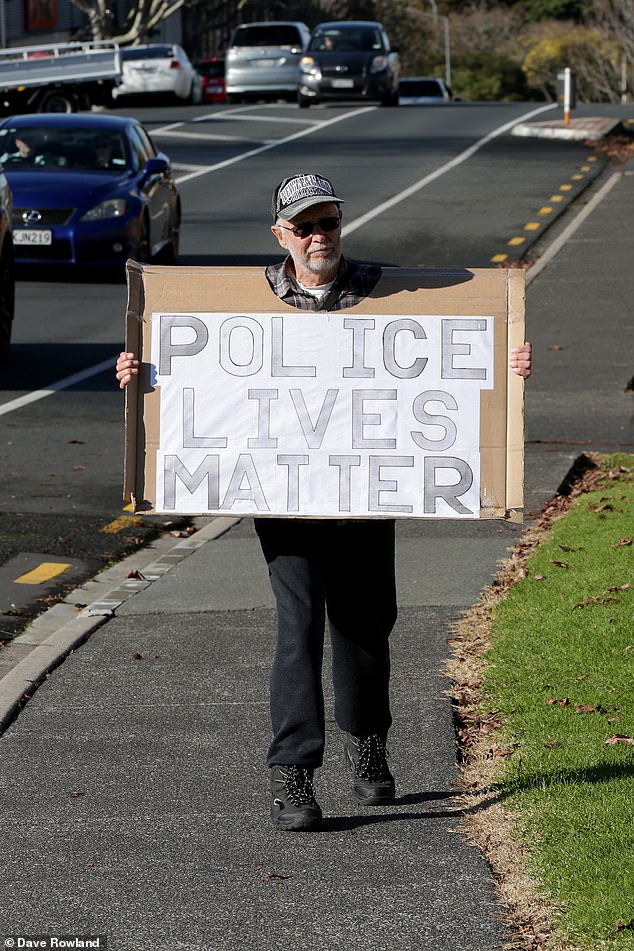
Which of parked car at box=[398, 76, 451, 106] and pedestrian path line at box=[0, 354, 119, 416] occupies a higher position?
pedestrian path line at box=[0, 354, 119, 416]

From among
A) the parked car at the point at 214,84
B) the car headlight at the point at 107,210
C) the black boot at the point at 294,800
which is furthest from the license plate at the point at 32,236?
the parked car at the point at 214,84

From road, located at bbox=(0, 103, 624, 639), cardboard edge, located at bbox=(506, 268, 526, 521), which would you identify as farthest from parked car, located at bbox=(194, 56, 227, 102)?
cardboard edge, located at bbox=(506, 268, 526, 521)

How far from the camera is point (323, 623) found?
222 inches

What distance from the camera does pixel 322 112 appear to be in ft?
140

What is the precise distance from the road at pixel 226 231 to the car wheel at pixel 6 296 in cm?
21

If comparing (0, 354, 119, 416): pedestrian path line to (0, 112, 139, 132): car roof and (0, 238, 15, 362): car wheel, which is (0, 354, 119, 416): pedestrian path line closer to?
(0, 238, 15, 362): car wheel

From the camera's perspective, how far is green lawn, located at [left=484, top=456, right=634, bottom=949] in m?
4.93

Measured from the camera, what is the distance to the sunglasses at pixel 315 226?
→ 217 inches

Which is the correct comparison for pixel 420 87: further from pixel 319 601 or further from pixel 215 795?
pixel 319 601

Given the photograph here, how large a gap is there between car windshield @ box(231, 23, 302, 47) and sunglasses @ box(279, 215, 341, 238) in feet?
140

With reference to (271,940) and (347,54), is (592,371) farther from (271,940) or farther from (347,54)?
(347,54)

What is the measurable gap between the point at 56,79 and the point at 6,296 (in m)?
22.2

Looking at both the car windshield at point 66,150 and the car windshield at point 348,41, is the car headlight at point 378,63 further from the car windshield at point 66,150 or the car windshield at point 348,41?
the car windshield at point 66,150

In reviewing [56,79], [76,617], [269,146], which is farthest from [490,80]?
[76,617]
